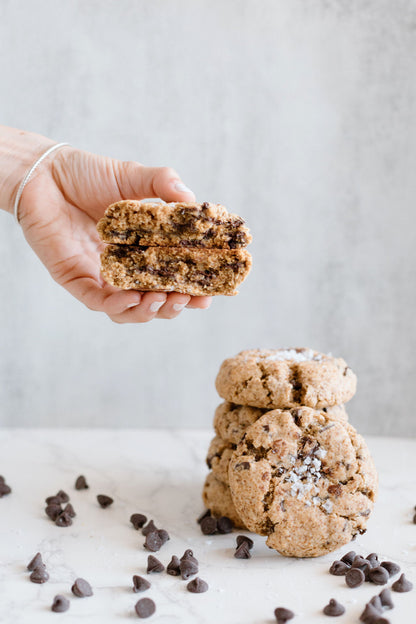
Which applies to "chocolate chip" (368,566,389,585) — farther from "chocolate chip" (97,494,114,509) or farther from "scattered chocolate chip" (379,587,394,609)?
"chocolate chip" (97,494,114,509)

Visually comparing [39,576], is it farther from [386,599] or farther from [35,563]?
[386,599]

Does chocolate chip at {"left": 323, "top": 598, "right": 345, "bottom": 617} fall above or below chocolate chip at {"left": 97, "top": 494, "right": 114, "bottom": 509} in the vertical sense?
above

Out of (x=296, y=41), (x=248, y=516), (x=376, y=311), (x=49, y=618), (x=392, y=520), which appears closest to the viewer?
(x=49, y=618)

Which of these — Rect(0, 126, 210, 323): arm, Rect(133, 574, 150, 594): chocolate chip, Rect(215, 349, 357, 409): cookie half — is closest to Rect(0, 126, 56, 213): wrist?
Rect(0, 126, 210, 323): arm

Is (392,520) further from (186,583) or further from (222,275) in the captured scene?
(222,275)

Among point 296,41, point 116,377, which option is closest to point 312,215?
point 296,41

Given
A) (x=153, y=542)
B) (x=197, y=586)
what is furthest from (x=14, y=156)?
(x=197, y=586)
